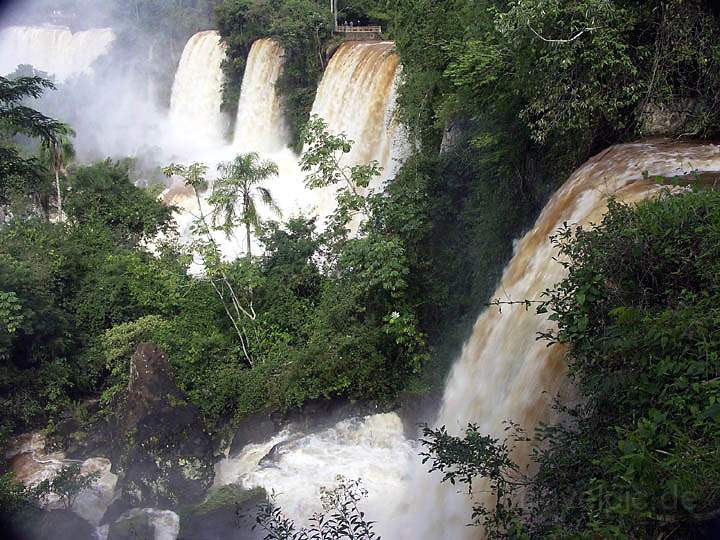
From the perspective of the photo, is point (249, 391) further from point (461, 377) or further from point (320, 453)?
point (461, 377)

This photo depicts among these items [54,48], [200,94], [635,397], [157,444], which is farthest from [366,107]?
[54,48]

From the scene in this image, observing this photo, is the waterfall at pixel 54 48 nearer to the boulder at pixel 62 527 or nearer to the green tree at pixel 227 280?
the green tree at pixel 227 280

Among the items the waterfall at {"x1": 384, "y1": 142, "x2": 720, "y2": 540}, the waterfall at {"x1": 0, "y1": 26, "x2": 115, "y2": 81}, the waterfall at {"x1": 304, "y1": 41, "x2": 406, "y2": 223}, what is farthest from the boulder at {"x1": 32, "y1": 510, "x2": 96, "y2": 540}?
the waterfall at {"x1": 0, "y1": 26, "x2": 115, "y2": 81}

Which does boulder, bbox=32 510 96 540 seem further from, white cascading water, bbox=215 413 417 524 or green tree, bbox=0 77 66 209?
green tree, bbox=0 77 66 209

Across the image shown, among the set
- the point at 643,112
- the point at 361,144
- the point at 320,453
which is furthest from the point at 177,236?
the point at 643,112

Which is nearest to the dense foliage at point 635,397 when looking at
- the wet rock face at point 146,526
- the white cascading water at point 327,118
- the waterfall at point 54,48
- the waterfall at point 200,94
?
the wet rock face at point 146,526

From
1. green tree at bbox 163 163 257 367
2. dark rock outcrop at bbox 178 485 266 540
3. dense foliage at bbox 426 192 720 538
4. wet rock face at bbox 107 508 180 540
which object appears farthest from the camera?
green tree at bbox 163 163 257 367
